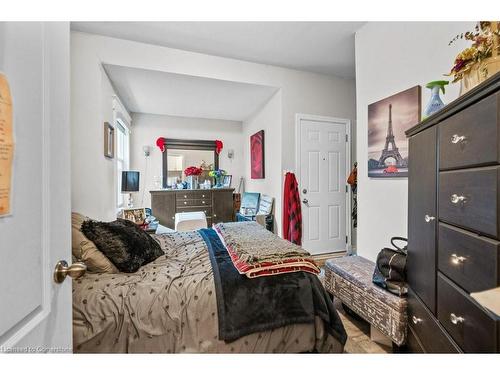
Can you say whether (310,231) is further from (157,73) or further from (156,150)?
(156,150)

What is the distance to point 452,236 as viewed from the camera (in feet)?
2.70

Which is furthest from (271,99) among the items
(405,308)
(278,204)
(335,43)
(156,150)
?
(405,308)

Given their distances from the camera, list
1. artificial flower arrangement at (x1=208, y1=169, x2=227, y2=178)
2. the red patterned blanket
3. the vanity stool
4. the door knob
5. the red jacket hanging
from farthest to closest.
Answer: artificial flower arrangement at (x1=208, y1=169, x2=227, y2=178)
the vanity stool
the red jacket hanging
the red patterned blanket
the door knob

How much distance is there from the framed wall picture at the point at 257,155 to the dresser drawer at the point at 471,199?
9.67ft

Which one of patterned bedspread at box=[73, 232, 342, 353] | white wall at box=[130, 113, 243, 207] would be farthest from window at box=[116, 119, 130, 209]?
patterned bedspread at box=[73, 232, 342, 353]

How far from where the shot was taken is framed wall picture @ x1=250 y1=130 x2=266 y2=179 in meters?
3.78

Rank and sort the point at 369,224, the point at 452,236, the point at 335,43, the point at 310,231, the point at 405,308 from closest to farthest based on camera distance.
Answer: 1. the point at 452,236
2. the point at 405,308
3. the point at 369,224
4. the point at 335,43
5. the point at 310,231

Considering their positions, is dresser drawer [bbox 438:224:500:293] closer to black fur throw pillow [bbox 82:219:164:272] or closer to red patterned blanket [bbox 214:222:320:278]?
red patterned blanket [bbox 214:222:320:278]

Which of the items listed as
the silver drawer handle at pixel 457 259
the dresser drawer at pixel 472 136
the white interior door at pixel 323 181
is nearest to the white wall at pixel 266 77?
the white interior door at pixel 323 181

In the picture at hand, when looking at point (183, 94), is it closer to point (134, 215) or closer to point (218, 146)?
point (218, 146)

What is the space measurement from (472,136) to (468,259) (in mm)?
416

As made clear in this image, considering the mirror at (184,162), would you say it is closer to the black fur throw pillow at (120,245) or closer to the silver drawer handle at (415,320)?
the black fur throw pillow at (120,245)

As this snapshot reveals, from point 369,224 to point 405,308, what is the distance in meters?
1.08

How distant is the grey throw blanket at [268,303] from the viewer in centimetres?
118
